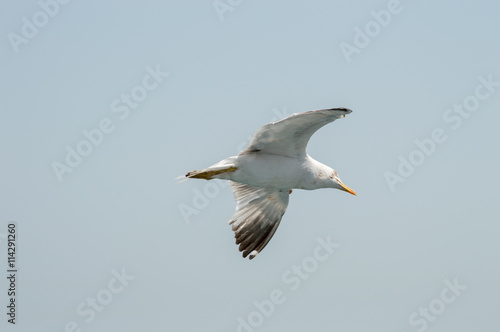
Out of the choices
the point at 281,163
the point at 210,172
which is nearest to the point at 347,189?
the point at 281,163

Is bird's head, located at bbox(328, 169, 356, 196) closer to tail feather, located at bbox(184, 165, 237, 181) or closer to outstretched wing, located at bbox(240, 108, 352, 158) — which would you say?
outstretched wing, located at bbox(240, 108, 352, 158)

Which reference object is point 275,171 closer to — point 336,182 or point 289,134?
point 289,134

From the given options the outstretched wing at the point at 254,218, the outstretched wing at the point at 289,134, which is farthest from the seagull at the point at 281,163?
the outstretched wing at the point at 254,218

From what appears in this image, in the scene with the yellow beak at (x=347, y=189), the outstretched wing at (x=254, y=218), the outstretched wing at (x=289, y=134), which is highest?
the outstretched wing at (x=289, y=134)

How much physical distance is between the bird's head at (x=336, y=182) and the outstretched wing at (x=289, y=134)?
906 millimetres

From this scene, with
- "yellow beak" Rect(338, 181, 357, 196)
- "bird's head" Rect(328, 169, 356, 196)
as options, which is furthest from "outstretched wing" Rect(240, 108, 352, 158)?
"yellow beak" Rect(338, 181, 357, 196)

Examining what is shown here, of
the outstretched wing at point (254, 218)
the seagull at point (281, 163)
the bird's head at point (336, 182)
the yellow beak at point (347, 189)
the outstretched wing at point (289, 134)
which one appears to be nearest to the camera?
the outstretched wing at point (289, 134)

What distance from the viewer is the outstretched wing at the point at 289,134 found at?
13492mm

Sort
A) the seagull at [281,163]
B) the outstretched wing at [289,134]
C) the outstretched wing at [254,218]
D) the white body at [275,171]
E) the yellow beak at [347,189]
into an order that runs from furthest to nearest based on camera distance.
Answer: the outstretched wing at [254,218] < the yellow beak at [347,189] < the white body at [275,171] < the seagull at [281,163] < the outstretched wing at [289,134]

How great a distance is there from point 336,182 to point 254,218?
2.41 m

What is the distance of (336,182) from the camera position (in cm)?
1559

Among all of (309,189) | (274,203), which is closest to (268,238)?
(274,203)

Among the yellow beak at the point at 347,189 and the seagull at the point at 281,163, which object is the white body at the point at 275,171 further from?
the yellow beak at the point at 347,189

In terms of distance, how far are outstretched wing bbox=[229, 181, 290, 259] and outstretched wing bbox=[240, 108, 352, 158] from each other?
2.40m
